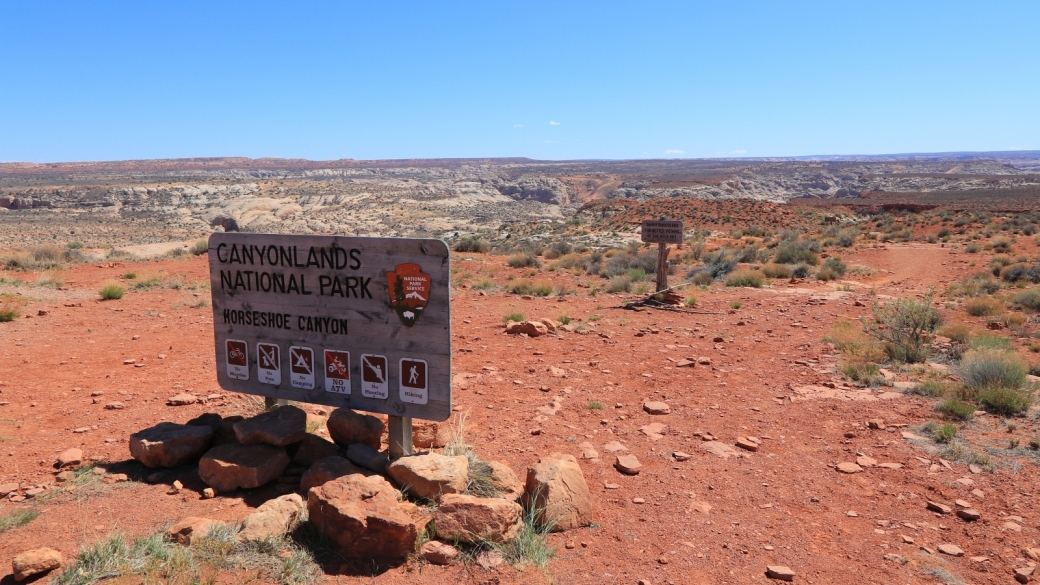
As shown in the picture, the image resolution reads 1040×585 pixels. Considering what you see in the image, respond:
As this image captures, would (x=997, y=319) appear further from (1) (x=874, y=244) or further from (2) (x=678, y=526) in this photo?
(1) (x=874, y=244)

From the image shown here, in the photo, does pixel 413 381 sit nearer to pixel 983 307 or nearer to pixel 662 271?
pixel 662 271

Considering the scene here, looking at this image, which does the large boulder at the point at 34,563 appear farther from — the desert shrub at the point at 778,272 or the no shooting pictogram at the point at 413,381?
the desert shrub at the point at 778,272

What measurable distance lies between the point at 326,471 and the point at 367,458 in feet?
1.30

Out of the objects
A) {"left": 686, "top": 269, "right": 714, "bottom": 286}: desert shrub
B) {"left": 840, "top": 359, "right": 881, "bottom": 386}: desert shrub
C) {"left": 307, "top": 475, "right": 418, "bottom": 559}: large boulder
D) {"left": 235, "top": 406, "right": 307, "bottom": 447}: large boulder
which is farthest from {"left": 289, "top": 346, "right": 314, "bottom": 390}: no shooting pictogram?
{"left": 686, "top": 269, "right": 714, "bottom": 286}: desert shrub

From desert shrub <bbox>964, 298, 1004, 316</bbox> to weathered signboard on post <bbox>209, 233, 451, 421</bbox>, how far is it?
12.4 meters

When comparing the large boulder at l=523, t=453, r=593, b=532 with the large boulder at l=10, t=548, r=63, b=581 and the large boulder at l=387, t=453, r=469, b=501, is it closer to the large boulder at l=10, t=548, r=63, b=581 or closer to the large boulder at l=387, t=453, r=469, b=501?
the large boulder at l=387, t=453, r=469, b=501

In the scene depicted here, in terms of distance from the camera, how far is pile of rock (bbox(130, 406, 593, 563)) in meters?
3.81

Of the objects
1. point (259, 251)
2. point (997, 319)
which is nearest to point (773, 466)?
point (259, 251)

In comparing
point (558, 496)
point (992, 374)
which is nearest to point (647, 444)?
point (558, 496)

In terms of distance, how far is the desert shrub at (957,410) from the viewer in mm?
6484

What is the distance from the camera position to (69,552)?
141 inches

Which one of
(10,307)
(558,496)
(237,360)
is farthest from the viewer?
(10,307)

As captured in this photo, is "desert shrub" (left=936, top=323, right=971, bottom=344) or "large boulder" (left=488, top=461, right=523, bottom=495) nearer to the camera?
"large boulder" (left=488, top=461, right=523, bottom=495)

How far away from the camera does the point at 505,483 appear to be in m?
4.57
